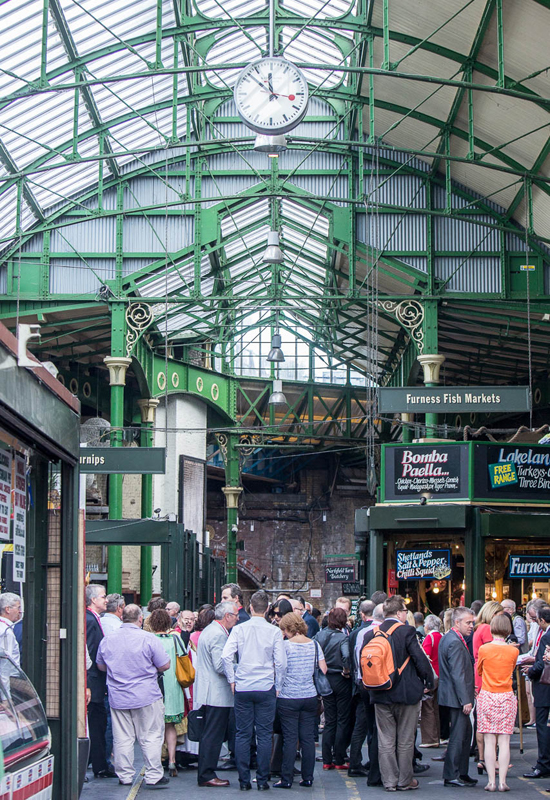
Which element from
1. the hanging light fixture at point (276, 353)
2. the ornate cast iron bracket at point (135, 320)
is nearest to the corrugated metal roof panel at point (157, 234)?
the ornate cast iron bracket at point (135, 320)

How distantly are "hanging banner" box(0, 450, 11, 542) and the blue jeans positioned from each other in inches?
155

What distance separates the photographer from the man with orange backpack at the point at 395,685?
9625 millimetres

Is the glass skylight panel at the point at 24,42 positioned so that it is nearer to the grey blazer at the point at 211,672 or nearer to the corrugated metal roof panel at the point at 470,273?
the corrugated metal roof panel at the point at 470,273

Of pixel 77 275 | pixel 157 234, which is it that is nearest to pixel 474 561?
pixel 157 234

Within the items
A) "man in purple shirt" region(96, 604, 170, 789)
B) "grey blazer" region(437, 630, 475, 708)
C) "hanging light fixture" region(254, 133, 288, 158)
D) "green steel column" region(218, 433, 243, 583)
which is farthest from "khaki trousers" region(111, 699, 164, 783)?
"green steel column" region(218, 433, 243, 583)

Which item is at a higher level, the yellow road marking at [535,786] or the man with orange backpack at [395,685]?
the man with orange backpack at [395,685]

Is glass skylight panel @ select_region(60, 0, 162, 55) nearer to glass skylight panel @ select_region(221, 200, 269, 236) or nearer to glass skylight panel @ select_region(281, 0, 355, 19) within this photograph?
glass skylight panel @ select_region(281, 0, 355, 19)

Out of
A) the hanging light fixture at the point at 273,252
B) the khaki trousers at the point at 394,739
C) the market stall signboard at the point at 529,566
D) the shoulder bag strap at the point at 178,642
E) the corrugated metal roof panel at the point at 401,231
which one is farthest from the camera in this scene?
the corrugated metal roof panel at the point at 401,231

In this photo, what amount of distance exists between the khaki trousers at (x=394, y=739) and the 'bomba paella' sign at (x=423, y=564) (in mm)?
10189

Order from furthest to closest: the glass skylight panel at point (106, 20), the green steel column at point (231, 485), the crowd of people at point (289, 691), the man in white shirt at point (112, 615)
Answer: the green steel column at point (231, 485) < the glass skylight panel at point (106, 20) < the man in white shirt at point (112, 615) < the crowd of people at point (289, 691)

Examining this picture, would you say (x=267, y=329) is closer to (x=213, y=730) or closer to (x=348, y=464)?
(x=348, y=464)

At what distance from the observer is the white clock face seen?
13859mm

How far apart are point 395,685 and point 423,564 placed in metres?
10.7

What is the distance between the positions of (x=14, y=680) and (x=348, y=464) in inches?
1539
